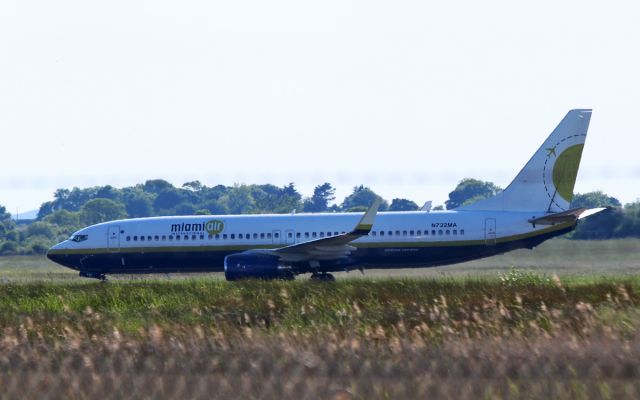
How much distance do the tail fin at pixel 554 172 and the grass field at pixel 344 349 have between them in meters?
15.8

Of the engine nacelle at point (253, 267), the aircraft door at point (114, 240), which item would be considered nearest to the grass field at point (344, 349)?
the engine nacelle at point (253, 267)

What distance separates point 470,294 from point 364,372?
8076mm

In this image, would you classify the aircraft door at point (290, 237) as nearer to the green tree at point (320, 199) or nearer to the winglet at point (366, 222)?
the winglet at point (366, 222)

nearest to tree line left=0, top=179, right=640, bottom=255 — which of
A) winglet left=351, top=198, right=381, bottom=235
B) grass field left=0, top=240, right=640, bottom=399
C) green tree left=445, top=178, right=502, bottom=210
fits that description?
green tree left=445, top=178, right=502, bottom=210

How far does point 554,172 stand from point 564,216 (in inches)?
76.8

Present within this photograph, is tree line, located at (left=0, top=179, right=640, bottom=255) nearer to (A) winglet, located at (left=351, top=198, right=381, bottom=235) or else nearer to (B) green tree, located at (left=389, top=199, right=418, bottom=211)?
(B) green tree, located at (left=389, top=199, right=418, bottom=211)

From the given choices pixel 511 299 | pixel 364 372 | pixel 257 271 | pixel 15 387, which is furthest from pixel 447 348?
pixel 257 271

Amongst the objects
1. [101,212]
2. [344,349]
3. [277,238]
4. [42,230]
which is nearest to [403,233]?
[277,238]

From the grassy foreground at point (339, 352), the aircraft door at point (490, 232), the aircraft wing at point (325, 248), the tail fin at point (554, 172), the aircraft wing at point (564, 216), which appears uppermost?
the tail fin at point (554, 172)

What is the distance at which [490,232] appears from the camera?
3188 cm

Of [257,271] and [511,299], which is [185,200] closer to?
[257,271]

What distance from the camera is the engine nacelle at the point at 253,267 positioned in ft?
101

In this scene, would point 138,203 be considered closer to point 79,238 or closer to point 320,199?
point 320,199

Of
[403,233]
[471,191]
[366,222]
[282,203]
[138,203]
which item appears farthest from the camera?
[138,203]
